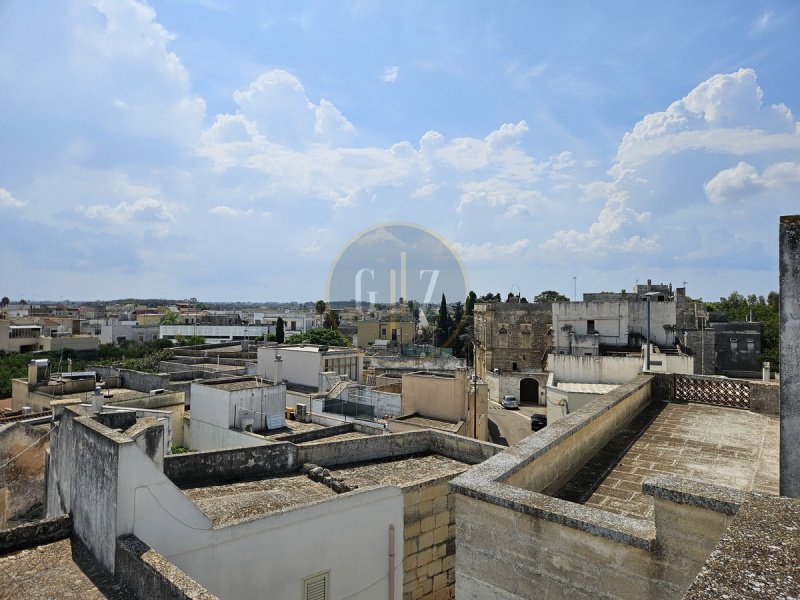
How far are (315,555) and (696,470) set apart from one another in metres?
4.84

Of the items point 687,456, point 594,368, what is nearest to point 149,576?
point 687,456

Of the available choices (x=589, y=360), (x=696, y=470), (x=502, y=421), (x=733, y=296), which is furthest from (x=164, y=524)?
(x=733, y=296)

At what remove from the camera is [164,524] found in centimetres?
536

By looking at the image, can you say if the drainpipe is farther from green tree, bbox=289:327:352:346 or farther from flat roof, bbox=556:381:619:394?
green tree, bbox=289:327:352:346

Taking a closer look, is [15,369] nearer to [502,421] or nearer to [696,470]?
[502,421]

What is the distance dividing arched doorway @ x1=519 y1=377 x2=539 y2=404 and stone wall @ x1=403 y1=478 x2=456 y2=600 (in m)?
27.7

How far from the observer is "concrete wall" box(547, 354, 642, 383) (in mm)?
19844

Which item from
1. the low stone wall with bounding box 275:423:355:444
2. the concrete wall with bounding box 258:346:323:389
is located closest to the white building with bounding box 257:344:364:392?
the concrete wall with bounding box 258:346:323:389

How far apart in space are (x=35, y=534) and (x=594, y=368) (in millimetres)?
19761

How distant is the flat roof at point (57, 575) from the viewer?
179 inches

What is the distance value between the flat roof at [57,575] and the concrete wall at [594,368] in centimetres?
1904

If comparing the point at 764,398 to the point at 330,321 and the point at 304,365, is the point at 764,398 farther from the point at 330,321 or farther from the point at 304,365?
the point at 330,321

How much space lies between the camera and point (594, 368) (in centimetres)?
2094

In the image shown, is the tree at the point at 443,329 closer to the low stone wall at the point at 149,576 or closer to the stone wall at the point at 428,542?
the stone wall at the point at 428,542
